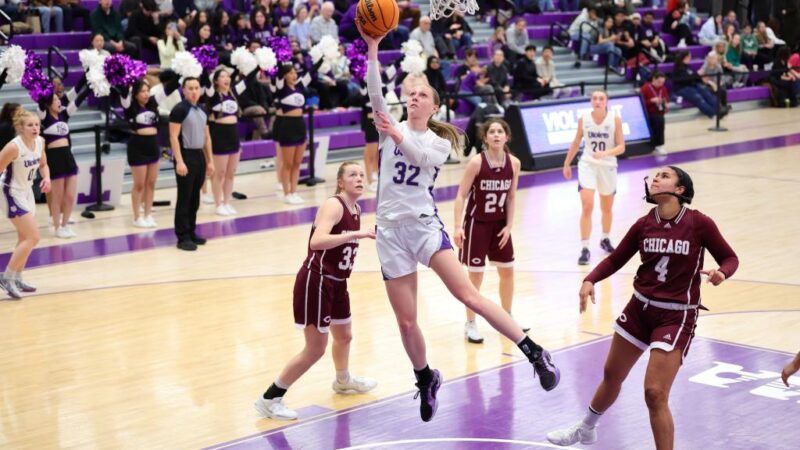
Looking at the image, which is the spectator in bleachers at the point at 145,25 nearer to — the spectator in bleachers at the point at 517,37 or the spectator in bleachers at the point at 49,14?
the spectator in bleachers at the point at 49,14

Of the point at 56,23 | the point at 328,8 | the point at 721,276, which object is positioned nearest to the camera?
the point at 721,276

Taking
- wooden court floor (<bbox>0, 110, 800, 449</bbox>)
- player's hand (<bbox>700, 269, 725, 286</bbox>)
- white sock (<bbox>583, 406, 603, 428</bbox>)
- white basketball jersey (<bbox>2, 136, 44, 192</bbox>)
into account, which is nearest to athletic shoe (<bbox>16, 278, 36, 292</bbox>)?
wooden court floor (<bbox>0, 110, 800, 449</bbox>)

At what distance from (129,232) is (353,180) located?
682cm

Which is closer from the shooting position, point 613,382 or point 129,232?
point 613,382

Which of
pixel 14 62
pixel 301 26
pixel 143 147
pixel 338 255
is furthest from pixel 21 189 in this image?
pixel 301 26

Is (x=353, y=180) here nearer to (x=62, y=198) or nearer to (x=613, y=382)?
(x=613, y=382)

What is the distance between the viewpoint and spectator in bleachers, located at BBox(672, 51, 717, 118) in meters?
23.2

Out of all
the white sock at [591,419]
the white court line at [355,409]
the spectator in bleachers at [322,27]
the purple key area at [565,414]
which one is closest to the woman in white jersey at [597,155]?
the white court line at [355,409]

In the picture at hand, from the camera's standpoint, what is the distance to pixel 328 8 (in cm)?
1906

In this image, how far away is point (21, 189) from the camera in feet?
32.6

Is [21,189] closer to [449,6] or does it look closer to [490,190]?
[490,190]

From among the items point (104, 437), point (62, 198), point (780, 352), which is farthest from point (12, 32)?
point (780, 352)

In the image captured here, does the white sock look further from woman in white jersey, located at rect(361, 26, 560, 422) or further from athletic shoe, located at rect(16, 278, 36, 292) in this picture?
athletic shoe, located at rect(16, 278, 36, 292)

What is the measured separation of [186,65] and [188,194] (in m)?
1.89
